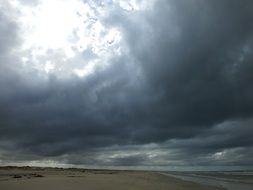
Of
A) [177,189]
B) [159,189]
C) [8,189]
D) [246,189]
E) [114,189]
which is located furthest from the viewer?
[246,189]

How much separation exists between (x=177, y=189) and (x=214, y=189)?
4483 mm

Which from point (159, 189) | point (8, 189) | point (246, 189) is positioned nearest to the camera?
point (8, 189)

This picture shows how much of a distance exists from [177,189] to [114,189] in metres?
7.26

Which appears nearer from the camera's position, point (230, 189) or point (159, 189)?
point (159, 189)

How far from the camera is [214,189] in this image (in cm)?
3331

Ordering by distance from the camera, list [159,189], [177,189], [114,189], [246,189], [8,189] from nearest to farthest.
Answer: [8,189] → [114,189] → [159,189] → [177,189] → [246,189]

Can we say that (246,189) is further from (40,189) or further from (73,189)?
(40,189)

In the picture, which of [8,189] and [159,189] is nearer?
[8,189]

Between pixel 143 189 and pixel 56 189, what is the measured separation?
779 cm

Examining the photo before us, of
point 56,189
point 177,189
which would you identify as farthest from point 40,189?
point 177,189

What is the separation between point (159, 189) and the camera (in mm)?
29453

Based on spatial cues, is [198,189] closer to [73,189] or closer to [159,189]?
[159,189]

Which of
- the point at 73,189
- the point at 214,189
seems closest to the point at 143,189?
the point at 73,189

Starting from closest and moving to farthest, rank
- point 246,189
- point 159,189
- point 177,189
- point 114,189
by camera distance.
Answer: point 114,189
point 159,189
point 177,189
point 246,189
